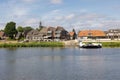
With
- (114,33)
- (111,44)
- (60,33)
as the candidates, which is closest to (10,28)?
(60,33)

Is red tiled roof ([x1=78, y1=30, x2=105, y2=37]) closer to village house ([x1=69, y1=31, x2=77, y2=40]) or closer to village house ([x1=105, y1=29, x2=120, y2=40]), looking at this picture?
village house ([x1=69, y1=31, x2=77, y2=40])

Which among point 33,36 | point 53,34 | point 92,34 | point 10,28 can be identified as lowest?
point 33,36

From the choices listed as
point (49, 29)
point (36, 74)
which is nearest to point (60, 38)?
point (49, 29)

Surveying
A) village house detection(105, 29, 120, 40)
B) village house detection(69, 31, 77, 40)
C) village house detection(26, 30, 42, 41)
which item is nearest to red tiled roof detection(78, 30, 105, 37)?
village house detection(69, 31, 77, 40)

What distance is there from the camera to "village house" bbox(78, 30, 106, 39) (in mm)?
177750

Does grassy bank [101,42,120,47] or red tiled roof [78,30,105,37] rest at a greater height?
red tiled roof [78,30,105,37]

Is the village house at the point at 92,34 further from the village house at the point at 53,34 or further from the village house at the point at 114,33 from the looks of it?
the village house at the point at 114,33

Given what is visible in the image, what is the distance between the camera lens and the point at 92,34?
17925 centimetres

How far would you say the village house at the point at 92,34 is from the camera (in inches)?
6998

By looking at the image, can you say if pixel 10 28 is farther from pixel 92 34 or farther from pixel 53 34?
pixel 92 34

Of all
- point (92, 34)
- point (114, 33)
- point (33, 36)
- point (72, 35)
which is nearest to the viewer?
point (92, 34)

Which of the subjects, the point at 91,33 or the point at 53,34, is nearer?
the point at 53,34

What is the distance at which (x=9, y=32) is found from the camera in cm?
17188

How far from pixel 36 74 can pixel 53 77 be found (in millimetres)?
3546
